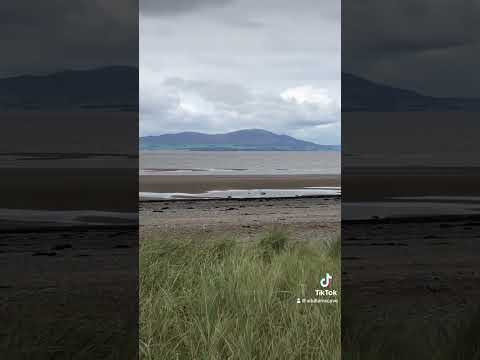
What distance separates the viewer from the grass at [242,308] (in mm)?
3277

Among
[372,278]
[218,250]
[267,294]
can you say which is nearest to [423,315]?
[372,278]

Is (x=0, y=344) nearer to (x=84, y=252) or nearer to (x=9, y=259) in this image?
(x=84, y=252)

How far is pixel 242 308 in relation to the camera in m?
3.54

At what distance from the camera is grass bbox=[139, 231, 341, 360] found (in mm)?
3277

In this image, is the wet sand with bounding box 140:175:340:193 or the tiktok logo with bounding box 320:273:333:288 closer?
the tiktok logo with bounding box 320:273:333:288

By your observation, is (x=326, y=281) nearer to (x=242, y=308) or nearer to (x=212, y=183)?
(x=242, y=308)

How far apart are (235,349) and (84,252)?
299 centimetres

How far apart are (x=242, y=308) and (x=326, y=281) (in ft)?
2.48

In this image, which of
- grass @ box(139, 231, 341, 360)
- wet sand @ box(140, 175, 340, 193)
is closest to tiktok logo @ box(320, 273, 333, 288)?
grass @ box(139, 231, 341, 360)

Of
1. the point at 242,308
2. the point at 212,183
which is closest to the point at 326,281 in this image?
the point at 242,308

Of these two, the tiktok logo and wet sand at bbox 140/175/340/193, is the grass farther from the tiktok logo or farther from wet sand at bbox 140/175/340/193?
wet sand at bbox 140/175/340/193

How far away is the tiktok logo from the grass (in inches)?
2.1

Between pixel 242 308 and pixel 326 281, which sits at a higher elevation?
pixel 326 281

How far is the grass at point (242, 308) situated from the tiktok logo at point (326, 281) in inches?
2.1
